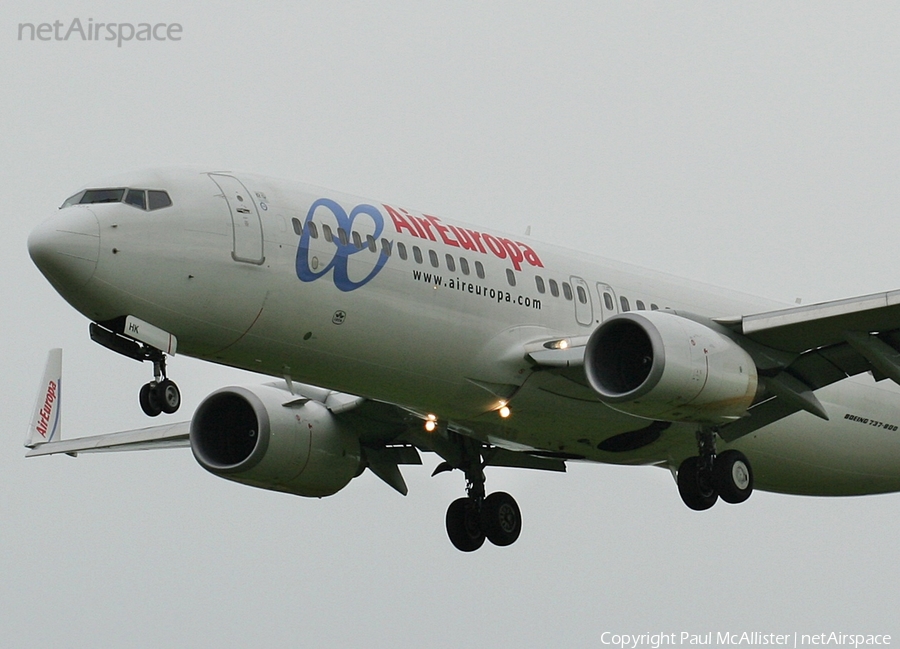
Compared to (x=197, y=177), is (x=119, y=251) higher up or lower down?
lower down

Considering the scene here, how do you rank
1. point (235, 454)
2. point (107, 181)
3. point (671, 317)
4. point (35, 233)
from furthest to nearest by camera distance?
point (235, 454)
point (671, 317)
point (107, 181)
point (35, 233)

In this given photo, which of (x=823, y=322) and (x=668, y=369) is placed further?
(x=823, y=322)

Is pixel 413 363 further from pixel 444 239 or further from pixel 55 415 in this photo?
pixel 55 415

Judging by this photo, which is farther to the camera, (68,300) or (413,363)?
(413,363)

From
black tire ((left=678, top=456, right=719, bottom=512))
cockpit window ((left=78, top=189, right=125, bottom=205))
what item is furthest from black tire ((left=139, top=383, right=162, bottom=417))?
black tire ((left=678, top=456, right=719, bottom=512))

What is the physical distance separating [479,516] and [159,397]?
9217 mm

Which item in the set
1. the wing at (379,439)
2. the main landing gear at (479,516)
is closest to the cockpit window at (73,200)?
the wing at (379,439)

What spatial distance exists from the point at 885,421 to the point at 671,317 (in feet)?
25.6

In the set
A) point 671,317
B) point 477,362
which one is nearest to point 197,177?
point 477,362

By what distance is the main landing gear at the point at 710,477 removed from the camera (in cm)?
2561

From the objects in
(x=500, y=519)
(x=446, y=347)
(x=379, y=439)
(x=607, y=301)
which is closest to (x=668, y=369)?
(x=446, y=347)

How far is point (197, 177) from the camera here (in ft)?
76.1

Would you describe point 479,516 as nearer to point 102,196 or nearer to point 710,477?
point 710,477

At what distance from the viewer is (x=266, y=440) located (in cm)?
2800
